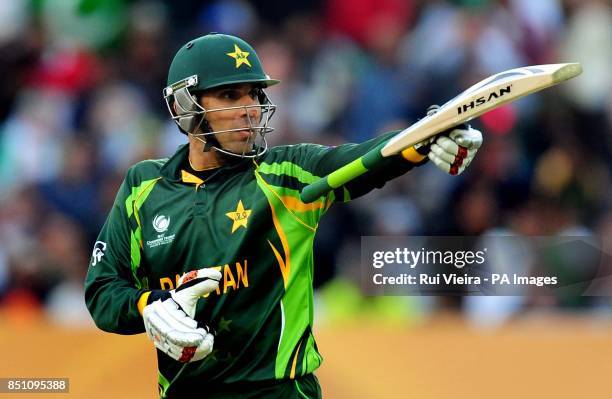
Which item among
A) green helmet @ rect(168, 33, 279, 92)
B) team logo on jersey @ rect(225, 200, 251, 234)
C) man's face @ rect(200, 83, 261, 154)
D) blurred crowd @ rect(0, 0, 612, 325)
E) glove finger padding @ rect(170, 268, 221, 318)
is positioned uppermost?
blurred crowd @ rect(0, 0, 612, 325)

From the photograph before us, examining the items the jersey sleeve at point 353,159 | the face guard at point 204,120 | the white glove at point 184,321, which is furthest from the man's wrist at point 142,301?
the jersey sleeve at point 353,159

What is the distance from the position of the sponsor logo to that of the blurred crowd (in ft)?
12.5

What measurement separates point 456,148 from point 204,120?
1168 mm

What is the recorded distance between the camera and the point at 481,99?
139 inches

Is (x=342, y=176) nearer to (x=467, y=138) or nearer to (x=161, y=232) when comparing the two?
(x=467, y=138)

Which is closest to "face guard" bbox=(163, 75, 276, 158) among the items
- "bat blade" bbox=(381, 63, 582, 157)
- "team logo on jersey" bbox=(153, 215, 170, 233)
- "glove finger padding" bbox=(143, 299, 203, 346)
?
"team logo on jersey" bbox=(153, 215, 170, 233)

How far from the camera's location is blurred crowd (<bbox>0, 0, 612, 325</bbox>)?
780 centimetres

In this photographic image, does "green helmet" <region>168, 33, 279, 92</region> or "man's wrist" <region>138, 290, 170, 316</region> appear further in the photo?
"green helmet" <region>168, 33, 279, 92</region>

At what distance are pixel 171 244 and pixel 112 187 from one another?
445 cm

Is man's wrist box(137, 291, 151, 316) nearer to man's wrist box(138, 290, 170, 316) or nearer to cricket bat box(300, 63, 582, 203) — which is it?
man's wrist box(138, 290, 170, 316)

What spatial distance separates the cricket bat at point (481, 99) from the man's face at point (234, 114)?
2.12ft

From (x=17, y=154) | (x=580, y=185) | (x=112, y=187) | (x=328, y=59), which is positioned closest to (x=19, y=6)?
(x=17, y=154)

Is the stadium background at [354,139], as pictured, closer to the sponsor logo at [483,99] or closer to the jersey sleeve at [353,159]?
the jersey sleeve at [353,159]

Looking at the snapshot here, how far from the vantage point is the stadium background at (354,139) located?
6781 millimetres
